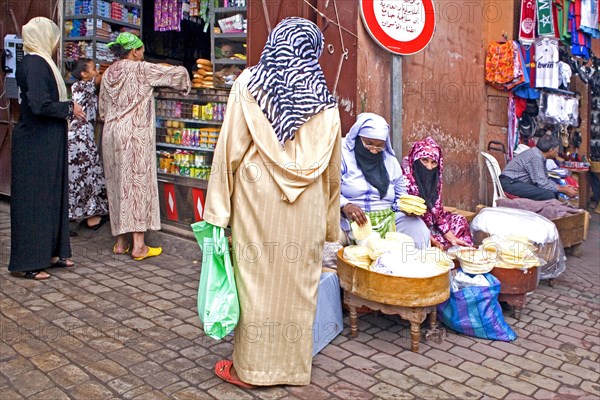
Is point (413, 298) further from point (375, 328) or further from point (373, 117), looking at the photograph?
point (373, 117)

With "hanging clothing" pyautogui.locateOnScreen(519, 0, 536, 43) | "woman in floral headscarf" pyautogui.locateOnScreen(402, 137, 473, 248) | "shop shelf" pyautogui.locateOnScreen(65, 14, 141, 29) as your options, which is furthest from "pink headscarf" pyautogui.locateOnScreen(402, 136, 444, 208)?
"shop shelf" pyautogui.locateOnScreen(65, 14, 141, 29)

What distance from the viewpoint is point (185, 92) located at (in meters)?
5.42

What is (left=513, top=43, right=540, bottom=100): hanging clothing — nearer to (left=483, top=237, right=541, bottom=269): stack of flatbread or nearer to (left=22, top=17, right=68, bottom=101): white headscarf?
(left=483, top=237, right=541, bottom=269): stack of flatbread

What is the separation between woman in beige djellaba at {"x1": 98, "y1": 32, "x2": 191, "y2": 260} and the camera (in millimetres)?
5250

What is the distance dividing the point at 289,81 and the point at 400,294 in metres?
1.49

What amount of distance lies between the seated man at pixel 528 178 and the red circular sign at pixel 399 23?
2243 mm

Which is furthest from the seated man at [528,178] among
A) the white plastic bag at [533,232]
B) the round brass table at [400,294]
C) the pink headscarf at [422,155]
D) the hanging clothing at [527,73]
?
the round brass table at [400,294]

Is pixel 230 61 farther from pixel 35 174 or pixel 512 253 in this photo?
pixel 512 253

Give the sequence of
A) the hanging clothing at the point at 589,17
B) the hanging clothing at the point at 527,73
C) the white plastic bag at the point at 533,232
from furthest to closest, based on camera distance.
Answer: the hanging clothing at the point at 589,17 < the hanging clothing at the point at 527,73 < the white plastic bag at the point at 533,232

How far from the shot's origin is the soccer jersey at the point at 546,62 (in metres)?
7.07

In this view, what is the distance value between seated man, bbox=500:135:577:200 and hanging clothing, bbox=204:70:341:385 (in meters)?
4.18

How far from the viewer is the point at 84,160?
19.7 feet

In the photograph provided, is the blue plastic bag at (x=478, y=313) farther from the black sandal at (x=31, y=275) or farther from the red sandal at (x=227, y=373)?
the black sandal at (x=31, y=275)

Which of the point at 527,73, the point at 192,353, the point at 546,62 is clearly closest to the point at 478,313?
the point at 192,353
